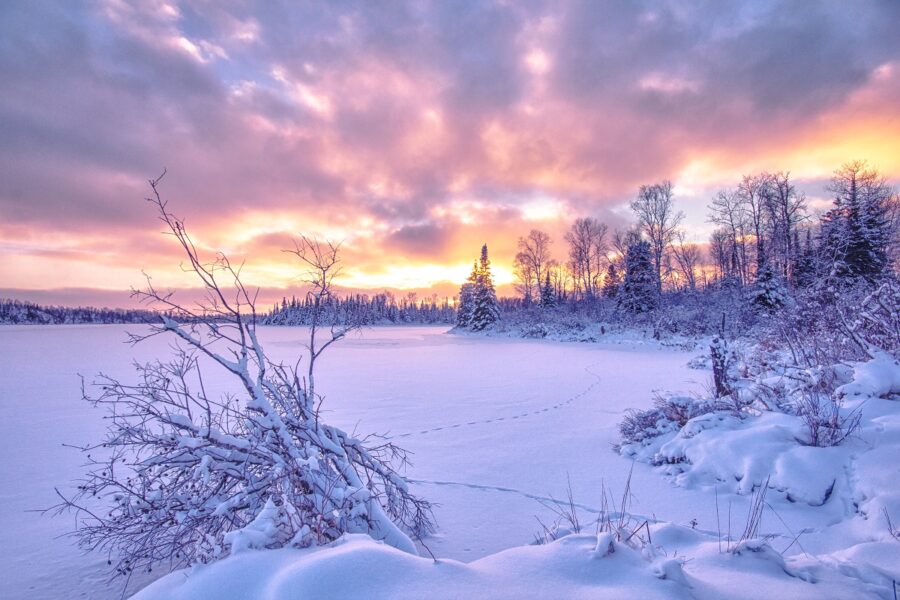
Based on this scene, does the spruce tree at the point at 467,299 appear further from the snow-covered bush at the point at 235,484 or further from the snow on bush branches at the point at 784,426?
the snow-covered bush at the point at 235,484

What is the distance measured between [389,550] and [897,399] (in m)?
5.90

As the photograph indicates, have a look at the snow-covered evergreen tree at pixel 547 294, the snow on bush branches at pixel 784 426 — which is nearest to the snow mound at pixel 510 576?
the snow on bush branches at pixel 784 426

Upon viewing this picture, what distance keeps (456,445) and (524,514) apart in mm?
2424

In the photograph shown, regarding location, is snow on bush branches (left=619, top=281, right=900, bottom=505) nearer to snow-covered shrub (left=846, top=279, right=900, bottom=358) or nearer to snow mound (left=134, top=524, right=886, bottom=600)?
snow-covered shrub (left=846, top=279, right=900, bottom=358)

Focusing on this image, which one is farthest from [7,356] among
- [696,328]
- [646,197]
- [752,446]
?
[646,197]

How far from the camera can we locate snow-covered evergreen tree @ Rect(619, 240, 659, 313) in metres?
33.6

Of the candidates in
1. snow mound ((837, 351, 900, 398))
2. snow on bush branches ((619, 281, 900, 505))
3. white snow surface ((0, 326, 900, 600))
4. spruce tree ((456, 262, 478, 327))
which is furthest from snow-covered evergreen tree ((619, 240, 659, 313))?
snow mound ((837, 351, 900, 398))

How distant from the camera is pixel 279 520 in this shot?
2.48m

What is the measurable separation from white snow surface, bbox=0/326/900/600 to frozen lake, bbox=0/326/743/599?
28 mm

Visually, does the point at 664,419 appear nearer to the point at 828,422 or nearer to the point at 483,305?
the point at 828,422

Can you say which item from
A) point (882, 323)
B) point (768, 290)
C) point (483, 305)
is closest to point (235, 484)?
point (882, 323)

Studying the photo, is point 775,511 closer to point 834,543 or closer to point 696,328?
point 834,543

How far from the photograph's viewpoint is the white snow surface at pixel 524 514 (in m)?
1.97

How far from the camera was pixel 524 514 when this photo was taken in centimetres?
404
